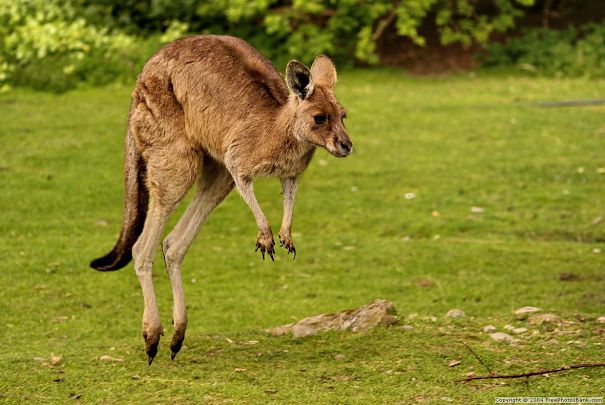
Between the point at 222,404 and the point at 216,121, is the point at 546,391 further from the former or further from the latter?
the point at 216,121

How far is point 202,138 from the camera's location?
5.94 metres

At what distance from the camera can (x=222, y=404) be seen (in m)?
5.13

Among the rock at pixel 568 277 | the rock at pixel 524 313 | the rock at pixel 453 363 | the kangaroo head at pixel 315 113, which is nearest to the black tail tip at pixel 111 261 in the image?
the kangaroo head at pixel 315 113

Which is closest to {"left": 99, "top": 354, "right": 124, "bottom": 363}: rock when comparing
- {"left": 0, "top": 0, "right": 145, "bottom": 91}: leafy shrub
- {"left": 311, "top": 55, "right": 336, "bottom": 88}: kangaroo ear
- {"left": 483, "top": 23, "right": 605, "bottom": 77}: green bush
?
{"left": 311, "top": 55, "right": 336, "bottom": 88}: kangaroo ear

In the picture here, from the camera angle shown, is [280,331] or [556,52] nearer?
[280,331]

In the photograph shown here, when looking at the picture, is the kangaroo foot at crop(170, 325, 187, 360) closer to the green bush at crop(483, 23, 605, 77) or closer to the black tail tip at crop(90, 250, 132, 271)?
the black tail tip at crop(90, 250, 132, 271)

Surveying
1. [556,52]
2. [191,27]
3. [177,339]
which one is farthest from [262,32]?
[177,339]

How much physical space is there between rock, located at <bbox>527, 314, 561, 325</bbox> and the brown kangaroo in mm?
1610

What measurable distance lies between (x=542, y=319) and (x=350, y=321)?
3.44 feet

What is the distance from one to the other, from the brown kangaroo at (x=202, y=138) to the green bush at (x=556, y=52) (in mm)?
8960

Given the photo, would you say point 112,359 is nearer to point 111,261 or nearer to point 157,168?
point 111,261

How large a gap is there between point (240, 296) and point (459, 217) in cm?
251

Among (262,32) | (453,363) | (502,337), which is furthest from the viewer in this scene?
(262,32)

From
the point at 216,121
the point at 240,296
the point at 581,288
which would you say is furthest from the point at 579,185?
the point at 216,121
